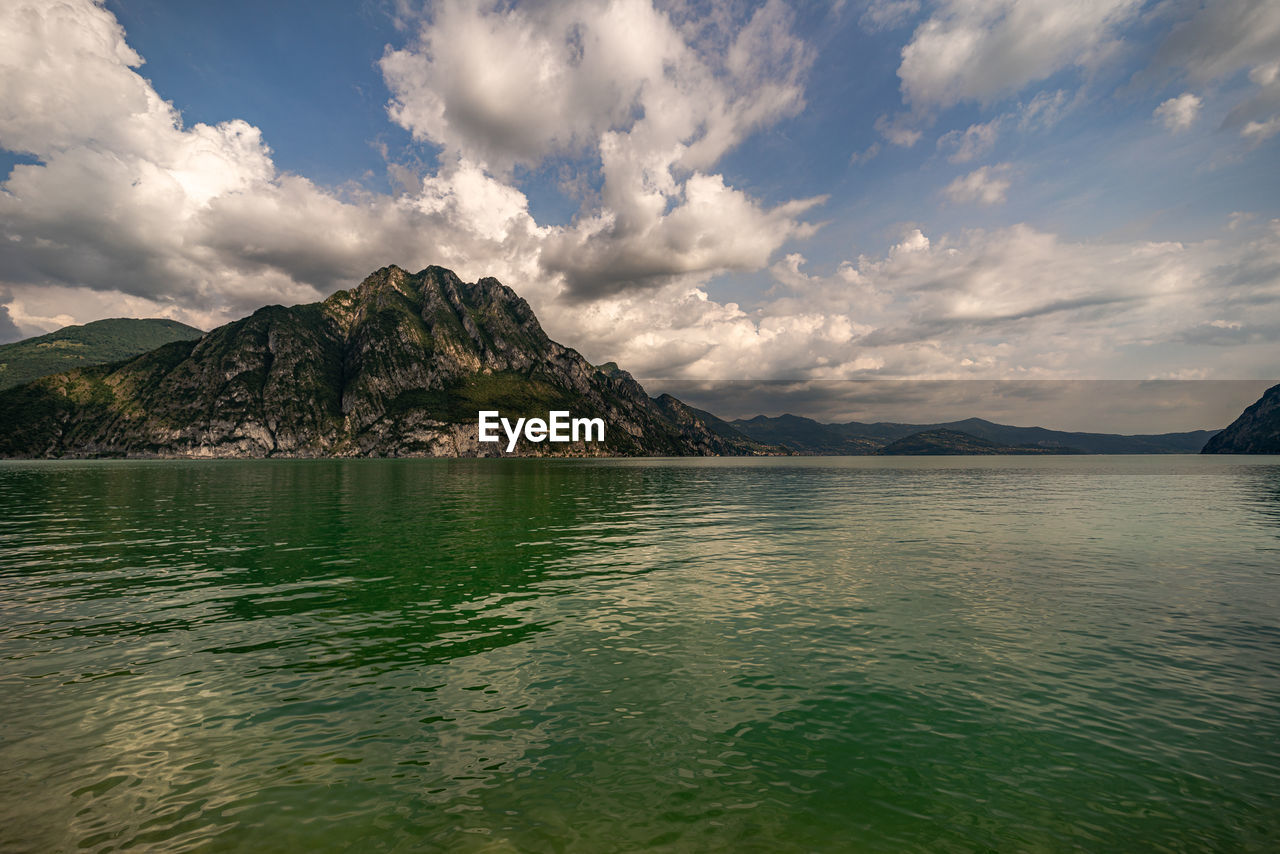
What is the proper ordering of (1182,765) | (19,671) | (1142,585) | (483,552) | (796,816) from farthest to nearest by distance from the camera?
(483,552), (1142,585), (19,671), (1182,765), (796,816)

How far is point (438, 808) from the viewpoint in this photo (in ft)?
36.9

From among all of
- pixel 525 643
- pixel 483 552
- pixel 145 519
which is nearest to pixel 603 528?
pixel 483 552

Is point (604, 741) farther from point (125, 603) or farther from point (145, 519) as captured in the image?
point (145, 519)

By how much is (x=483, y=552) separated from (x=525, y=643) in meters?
21.1

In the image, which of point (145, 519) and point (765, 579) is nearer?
point (765, 579)

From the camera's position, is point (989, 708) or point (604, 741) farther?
point (989, 708)

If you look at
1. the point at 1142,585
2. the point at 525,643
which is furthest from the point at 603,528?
the point at 1142,585

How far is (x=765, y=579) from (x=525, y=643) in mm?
16441

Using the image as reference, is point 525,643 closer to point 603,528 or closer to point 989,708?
point 989,708

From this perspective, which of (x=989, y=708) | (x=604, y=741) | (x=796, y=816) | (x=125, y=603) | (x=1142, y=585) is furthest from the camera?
(x=1142, y=585)

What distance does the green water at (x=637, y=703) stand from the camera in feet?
36.1

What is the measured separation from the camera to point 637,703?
16.4 m

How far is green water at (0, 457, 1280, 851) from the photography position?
433 inches

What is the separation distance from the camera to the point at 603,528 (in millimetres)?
→ 54812
